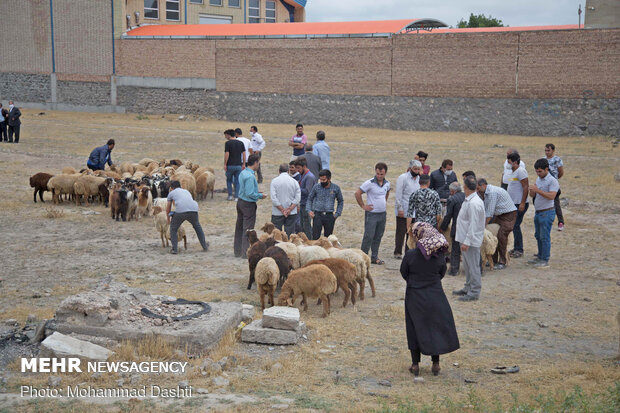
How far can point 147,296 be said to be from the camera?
8938 mm

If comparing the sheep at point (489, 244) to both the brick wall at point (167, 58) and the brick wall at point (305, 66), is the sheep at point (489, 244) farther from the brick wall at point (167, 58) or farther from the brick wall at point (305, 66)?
the brick wall at point (167, 58)

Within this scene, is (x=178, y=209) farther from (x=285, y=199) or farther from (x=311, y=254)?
(x=311, y=254)

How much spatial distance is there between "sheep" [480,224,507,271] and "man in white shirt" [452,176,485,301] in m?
1.63

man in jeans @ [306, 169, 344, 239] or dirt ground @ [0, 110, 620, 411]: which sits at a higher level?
man in jeans @ [306, 169, 344, 239]

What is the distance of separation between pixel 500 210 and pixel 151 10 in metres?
46.6

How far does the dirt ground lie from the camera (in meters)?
6.98

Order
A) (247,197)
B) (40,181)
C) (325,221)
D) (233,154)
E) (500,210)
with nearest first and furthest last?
(500,210) → (325,221) → (247,197) → (233,154) → (40,181)

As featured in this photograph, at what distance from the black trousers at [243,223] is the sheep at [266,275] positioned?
2.91 meters

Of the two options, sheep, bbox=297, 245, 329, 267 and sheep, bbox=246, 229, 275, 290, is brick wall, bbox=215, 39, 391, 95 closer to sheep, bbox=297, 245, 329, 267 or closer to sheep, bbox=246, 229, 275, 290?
sheep, bbox=297, 245, 329, 267

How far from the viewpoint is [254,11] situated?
6075 cm

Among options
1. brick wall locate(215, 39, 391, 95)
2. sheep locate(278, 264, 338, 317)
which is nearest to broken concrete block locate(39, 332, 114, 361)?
sheep locate(278, 264, 338, 317)

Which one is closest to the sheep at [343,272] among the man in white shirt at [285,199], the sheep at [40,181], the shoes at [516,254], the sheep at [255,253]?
the sheep at [255,253]

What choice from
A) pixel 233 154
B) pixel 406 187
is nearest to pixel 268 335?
pixel 406 187

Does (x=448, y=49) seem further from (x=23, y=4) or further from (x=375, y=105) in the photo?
(x=23, y=4)
